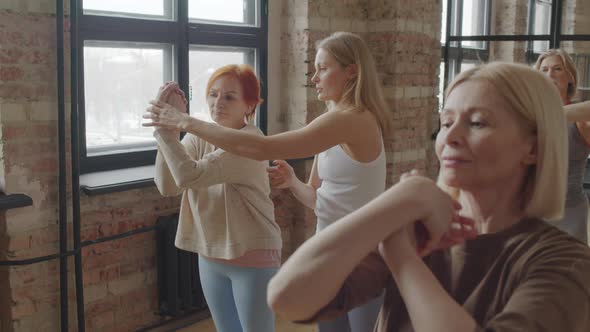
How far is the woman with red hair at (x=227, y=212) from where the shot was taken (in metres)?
2.23

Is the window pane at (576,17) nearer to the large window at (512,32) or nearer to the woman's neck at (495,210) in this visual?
the large window at (512,32)

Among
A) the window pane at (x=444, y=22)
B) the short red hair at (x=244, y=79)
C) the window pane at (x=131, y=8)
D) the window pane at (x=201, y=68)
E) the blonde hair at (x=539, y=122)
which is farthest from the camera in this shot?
the window pane at (x=444, y=22)

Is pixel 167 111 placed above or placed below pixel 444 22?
below

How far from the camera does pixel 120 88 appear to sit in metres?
3.41

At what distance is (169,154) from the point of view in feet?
7.25

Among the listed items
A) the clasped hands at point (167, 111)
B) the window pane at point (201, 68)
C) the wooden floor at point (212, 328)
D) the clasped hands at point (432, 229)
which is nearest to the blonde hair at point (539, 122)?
the clasped hands at point (432, 229)

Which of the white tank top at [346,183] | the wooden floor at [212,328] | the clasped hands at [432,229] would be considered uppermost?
the clasped hands at [432,229]

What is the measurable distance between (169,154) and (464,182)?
4.29 feet

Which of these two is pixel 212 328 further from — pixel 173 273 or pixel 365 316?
pixel 365 316

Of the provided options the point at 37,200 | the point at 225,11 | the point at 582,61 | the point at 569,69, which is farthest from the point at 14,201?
the point at 582,61

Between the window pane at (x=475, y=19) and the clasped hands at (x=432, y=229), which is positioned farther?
the window pane at (x=475, y=19)

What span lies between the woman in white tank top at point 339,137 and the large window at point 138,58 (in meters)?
1.17

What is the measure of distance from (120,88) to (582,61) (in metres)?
3.88

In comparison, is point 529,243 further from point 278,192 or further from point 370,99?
point 278,192
